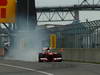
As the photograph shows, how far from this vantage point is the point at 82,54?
3203 centimetres

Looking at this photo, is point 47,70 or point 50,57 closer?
point 47,70

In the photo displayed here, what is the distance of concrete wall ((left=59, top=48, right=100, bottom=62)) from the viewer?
29.5 m

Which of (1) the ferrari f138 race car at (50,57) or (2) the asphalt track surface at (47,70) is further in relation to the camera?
(1) the ferrari f138 race car at (50,57)

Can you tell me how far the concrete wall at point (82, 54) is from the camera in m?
29.5

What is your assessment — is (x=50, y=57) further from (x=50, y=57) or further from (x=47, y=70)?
(x=47, y=70)

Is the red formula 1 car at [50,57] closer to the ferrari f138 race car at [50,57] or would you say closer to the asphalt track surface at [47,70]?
the ferrari f138 race car at [50,57]

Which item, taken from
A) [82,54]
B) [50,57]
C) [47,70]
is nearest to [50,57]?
[50,57]

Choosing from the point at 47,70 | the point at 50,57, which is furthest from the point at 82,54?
the point at 47,70

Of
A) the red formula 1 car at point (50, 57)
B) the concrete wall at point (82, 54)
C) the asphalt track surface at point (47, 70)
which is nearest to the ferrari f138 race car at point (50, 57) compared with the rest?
the red formula 1 car at point (50, 57)

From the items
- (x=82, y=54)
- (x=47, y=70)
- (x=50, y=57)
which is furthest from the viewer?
(x=82, y=54)

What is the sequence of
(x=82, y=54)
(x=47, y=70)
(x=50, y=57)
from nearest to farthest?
(x=47, y=70) → (x=50, y=57) → (x=82, y=54)

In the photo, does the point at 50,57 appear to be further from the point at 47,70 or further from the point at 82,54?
the point at 47,70

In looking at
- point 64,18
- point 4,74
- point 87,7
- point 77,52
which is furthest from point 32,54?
point 64,18

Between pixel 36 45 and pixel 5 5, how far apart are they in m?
11.7
